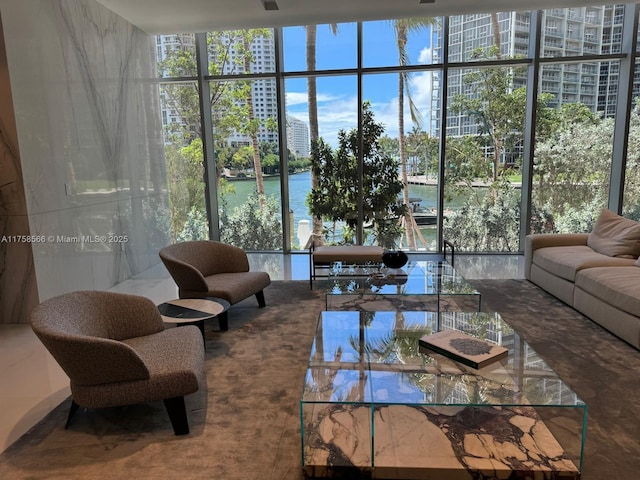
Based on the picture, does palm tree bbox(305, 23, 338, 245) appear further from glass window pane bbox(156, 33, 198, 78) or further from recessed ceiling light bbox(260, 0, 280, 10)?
glass window pane bbox(156, 33, 198, 78)

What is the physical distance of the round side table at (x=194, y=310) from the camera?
2.87 metres

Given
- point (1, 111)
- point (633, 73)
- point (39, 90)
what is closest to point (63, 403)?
point (1, 111)

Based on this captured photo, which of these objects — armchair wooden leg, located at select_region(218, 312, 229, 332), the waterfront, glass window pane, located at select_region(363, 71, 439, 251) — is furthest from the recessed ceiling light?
armchair wooden leg, located at select_region(218, 312, 229, 332)

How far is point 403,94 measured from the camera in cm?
590

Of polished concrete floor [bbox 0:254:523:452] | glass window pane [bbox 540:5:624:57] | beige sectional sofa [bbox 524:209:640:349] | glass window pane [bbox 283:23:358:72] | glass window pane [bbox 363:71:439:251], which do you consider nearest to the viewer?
polished concrete floor [bbox 0:254:523:452]

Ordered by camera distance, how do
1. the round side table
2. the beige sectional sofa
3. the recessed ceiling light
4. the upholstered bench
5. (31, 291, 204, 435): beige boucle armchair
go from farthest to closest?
the upholstered bench, the recessed ceiling light, the beige sectional sofa, the round side table, (31, 291, 204, 435): beige boucle armchair

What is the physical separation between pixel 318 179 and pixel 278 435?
4561mm

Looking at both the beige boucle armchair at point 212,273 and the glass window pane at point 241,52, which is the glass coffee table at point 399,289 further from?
the glass window pane at point 241,52

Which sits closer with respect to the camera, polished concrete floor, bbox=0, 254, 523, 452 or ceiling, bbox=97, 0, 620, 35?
polished concrete floor, bbox=0, 254, 523, 452

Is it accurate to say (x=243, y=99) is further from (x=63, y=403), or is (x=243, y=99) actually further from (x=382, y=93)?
(x=63, y=403)

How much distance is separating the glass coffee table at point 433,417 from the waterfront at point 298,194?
158 inches

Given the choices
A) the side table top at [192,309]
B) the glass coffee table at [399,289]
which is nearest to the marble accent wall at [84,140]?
the side table top at [192,309]

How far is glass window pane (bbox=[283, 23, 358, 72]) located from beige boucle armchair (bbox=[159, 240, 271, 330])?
10.7 ft

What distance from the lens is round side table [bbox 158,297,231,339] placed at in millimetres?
2871
